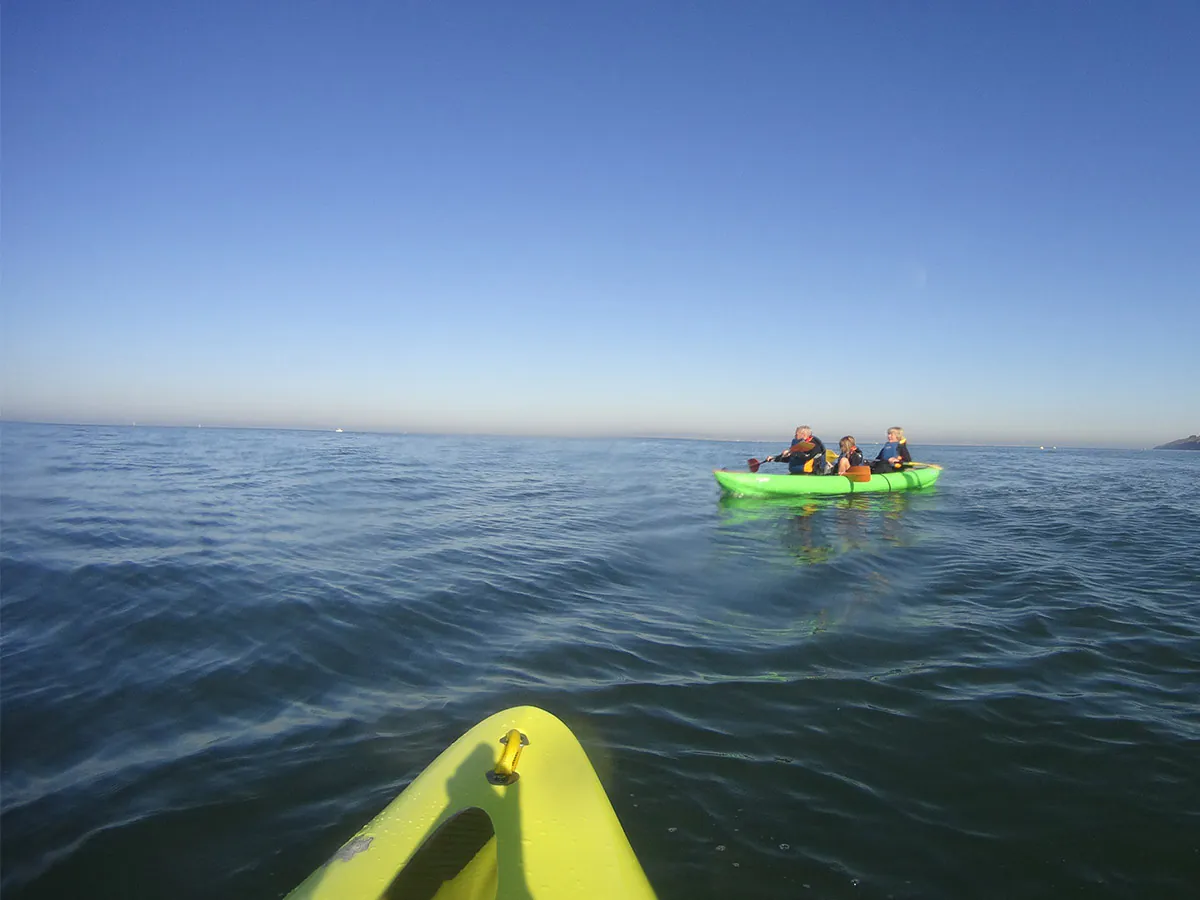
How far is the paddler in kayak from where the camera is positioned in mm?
18953

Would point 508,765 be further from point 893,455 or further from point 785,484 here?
point 893,455

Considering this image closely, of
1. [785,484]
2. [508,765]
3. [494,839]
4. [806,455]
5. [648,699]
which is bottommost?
[648,699]

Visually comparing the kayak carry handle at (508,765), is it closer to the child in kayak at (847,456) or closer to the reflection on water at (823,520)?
the reflection on water at (823,520)

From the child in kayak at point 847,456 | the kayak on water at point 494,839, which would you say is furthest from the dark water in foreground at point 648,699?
the child in kayak at point 847,456

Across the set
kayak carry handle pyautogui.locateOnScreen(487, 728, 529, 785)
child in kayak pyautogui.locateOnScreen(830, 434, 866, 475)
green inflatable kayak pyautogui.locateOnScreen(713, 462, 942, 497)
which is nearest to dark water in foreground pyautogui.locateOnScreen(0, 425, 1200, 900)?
kayak carry handle pyautogui.locateOnScreen(487, 728, 529, 785)

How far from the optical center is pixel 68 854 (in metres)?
3.00

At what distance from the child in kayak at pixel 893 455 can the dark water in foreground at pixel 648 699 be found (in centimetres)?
1058

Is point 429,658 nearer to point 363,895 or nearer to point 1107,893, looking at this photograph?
point 363,895

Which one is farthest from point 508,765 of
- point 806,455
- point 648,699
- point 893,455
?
point 893,455

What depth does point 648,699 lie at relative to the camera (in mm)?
4648

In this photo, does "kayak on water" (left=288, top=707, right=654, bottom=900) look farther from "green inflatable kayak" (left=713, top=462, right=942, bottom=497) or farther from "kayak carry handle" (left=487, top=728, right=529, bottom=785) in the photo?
"green inflatable kayak" (left=713, top=462, right=942, bottom=497)

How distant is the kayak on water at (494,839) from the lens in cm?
235

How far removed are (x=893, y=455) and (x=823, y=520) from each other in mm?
11742

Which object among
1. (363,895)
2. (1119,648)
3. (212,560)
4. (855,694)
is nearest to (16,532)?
(212,560)
